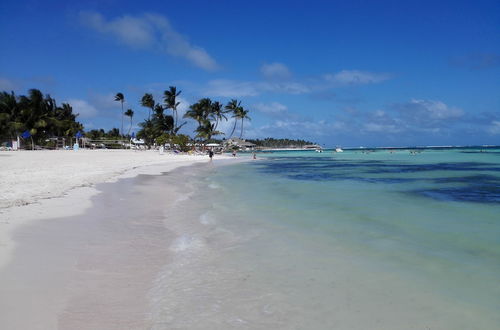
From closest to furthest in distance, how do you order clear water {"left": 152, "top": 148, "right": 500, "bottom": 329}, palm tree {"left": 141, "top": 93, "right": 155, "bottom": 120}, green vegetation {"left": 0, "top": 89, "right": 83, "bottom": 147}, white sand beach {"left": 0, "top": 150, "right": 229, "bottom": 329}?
1. white sand beach {"left": 0, "top": 150, "right": 229, "bottom": 329}
2. clear water {"left": 152, "top": 148, "right": 500, "bottom": 329}
3. green vegetation {"left": 0, "top": 89, "right": 83, "bottom": 147}
4. palm tree {"left": 141, "top": 93, "right": 155, "bottom": 120}

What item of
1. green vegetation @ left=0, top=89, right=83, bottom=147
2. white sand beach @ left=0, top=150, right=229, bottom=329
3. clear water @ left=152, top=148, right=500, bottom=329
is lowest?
clear water @ left=152, top=148, right=500, bottom=329

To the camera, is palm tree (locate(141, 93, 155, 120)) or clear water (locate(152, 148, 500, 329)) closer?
clear water (locate(152, 148, 500, 329))

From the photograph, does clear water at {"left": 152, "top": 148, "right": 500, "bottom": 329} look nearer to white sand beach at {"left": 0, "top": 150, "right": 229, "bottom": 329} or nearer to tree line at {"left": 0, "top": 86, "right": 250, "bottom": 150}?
white sand beach at {"left": 0, "top": 150, "right": 229, "bottom": 329}

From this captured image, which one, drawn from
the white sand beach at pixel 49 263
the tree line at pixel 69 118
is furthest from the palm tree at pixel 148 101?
the white sand beach at pixel 49 263

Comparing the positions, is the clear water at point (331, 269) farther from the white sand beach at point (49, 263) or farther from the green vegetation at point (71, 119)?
the green vegetation at point (71, 119)

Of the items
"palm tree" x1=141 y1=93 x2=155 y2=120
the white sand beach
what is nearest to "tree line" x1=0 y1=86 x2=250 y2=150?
"palm tree" x1=141 y1=93 x2=155 y2=120

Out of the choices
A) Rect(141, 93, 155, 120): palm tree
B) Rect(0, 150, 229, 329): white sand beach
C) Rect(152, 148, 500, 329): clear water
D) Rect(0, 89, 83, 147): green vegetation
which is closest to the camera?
Rect(0, 150, 229, 329): white sand beach

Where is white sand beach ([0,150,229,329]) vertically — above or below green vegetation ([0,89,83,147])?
below

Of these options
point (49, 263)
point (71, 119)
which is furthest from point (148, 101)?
point (49, 263)

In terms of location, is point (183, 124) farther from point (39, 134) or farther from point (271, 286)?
point (271, 286)

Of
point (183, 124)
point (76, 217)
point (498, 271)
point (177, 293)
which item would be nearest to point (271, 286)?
point (177, 293)

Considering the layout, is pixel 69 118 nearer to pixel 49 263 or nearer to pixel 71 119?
pixel 71 119

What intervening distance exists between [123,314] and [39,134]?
57515 mm

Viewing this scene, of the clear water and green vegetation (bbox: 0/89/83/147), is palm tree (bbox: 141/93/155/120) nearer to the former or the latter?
green vegetation (bbox: 0/89/83/147)
